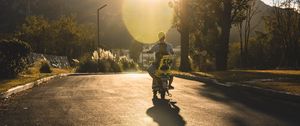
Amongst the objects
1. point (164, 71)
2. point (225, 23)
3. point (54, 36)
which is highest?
point (54, 36)

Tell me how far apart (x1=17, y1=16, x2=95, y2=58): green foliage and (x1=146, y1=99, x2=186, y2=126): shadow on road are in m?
63.5

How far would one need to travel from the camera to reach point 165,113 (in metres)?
10.1

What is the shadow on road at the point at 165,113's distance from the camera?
28.3 feet

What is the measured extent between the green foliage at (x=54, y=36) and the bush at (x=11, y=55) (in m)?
49.5

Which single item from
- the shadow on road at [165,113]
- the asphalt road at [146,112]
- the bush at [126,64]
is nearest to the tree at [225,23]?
the bush at [126,64]

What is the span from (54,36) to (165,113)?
225 ft

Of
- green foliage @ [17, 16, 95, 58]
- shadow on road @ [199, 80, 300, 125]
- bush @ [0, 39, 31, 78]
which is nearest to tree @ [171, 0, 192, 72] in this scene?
bush @ [0, 39, 31, 78]

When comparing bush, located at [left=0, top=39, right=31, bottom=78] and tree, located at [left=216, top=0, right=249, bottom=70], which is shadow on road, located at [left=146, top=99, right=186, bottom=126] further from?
tree, located at [left=216, top=0, right=249, bottom=70]

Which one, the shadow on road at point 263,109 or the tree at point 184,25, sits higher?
the tree at point 184,25

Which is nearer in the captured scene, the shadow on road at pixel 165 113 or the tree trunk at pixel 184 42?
the shadow on road at pixel 165 113

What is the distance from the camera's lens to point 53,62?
56.7 m

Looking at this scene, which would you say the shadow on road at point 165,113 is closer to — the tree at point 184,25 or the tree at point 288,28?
the tree at point 184,25

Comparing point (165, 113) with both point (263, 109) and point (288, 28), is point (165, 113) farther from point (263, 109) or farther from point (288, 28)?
point (288, 28)

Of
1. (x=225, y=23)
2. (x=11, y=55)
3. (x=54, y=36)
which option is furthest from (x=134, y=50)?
(x=11, y=55)
